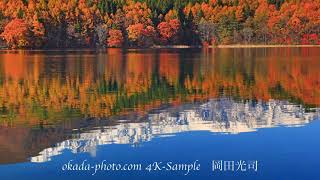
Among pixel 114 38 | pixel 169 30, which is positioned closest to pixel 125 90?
pixel 114 38

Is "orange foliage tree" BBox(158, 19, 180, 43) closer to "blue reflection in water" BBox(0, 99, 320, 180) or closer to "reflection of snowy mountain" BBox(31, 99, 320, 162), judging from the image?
"reflection of snowy mountain" BBox(31, 99, 320, 162)

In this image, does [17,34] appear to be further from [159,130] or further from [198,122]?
[159,130]

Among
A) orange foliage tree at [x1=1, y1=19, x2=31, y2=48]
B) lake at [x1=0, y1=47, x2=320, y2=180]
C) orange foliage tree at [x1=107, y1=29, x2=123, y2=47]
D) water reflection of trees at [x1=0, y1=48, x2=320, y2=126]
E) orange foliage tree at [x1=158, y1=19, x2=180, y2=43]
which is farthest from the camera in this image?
orange foliage tree at [x1=158, y1=19, x2=180, y2=43]

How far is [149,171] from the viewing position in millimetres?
9812

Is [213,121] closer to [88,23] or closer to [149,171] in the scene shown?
[149,171]

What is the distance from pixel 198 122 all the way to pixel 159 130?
4.92 ft

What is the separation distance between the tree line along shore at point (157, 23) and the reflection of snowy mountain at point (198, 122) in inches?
2413

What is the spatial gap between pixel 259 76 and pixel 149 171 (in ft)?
62.7

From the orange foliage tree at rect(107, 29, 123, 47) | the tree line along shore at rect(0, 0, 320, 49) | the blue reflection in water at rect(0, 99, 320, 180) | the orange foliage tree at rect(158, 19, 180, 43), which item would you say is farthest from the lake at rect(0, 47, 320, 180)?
the orange foliage tree at rect(158, 19, 180, 43)

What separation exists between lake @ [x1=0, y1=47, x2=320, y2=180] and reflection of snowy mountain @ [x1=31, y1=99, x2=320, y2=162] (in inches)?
0.9

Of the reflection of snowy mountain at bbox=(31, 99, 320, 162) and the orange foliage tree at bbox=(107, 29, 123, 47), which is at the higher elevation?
the orange foliage tree at bbox=(107, 29, 123, 47)

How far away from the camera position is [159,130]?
43.5 feet

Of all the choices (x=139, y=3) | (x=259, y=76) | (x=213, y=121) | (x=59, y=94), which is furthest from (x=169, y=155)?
(x=139, y=3)

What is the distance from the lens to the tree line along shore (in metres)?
80.6
